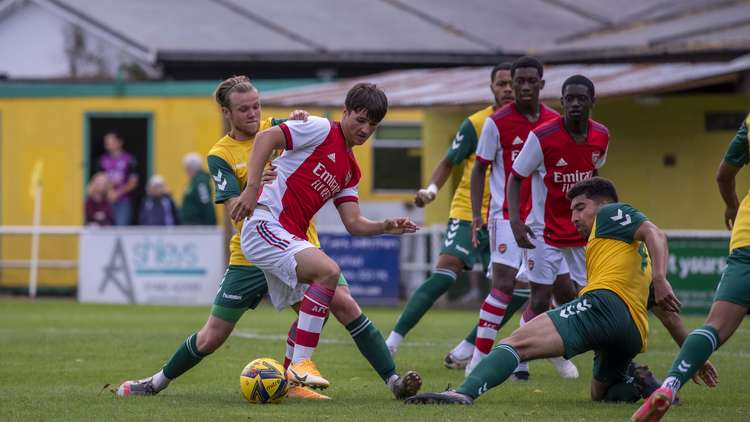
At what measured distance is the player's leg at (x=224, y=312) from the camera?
8.34 metres

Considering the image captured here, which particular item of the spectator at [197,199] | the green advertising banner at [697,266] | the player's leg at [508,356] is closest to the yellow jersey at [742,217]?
the player's leg at [508,356]

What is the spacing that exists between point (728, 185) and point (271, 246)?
269cm

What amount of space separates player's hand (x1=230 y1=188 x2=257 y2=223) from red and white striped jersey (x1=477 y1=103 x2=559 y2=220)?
2836mm

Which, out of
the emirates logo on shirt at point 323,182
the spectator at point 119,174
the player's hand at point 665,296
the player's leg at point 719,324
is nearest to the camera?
the player's leg at point 719,324

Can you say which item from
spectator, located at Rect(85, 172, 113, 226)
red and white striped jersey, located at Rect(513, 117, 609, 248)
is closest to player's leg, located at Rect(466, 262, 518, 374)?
red and white striped jersey, located at Rect(513, 117, 609, 248)

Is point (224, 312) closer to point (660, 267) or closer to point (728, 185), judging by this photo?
point (660, 267)

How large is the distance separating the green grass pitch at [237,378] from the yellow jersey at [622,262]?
0.60m

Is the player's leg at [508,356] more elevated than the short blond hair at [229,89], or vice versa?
the short blond hair at [229,89]

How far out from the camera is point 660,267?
7.32 meters

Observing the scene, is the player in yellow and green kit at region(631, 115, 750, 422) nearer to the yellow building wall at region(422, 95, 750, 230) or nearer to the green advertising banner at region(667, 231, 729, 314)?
the green advertising banner at region(667, 231, 729, 314)

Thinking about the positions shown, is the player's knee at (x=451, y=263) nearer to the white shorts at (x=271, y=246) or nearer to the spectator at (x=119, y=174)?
the white shorts at (x=271, y=246)

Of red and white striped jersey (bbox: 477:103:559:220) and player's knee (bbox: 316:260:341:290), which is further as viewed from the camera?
red and white striped jersey (bbox: 477:103:559:220)

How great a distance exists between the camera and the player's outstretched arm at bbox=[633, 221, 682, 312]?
7.23m

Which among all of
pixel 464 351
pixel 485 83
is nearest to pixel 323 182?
pixel 464 351
